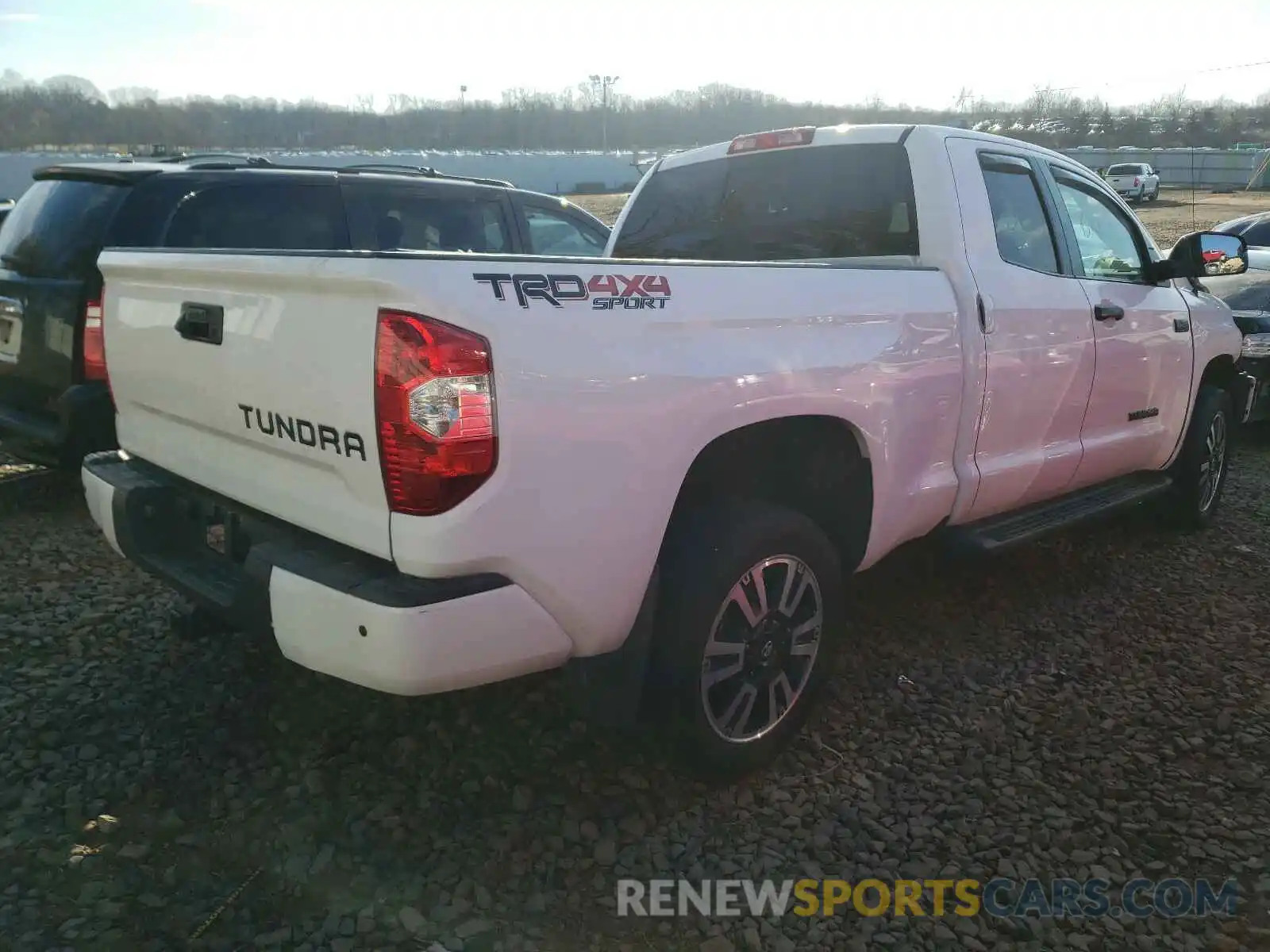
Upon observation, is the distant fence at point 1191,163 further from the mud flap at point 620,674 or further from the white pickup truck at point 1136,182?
the mud flap at point 620,674

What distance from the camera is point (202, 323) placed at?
2.62 meters

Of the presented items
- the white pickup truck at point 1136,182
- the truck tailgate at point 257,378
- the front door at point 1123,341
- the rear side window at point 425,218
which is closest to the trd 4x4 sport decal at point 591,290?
the truck tailgate at point 257,378

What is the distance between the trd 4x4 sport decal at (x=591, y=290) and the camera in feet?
7.03

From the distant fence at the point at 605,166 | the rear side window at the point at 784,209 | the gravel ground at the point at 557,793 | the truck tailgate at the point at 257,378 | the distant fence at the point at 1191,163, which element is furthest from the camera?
the distant fence at the point at 1191,163

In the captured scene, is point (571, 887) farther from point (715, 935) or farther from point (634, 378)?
point (634, 378)

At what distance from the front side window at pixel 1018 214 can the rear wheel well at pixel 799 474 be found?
1.17m

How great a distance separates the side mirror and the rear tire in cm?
67

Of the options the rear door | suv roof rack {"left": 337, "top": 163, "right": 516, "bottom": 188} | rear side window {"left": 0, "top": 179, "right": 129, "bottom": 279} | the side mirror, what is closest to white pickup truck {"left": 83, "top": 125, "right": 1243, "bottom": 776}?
the side mirror

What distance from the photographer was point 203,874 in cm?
243

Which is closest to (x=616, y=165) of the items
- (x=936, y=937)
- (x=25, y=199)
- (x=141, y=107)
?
(x=141, y=107)

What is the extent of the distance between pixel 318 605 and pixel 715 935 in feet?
4.00

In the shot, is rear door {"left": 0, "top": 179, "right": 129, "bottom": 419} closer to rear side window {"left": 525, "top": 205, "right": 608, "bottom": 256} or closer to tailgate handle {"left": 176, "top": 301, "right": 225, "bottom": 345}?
tailgate handle {"left": 176, "top": 301, "right": 225, "bottom": 345}

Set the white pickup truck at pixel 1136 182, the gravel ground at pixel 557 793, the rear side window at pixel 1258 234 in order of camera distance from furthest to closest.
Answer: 1. the white pickup truck at pixel 1136 182
2. the rear side window at pixel 1258 234
3. the gravel ground at pixel 557 793

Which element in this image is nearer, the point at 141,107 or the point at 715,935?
the point at 715,935
